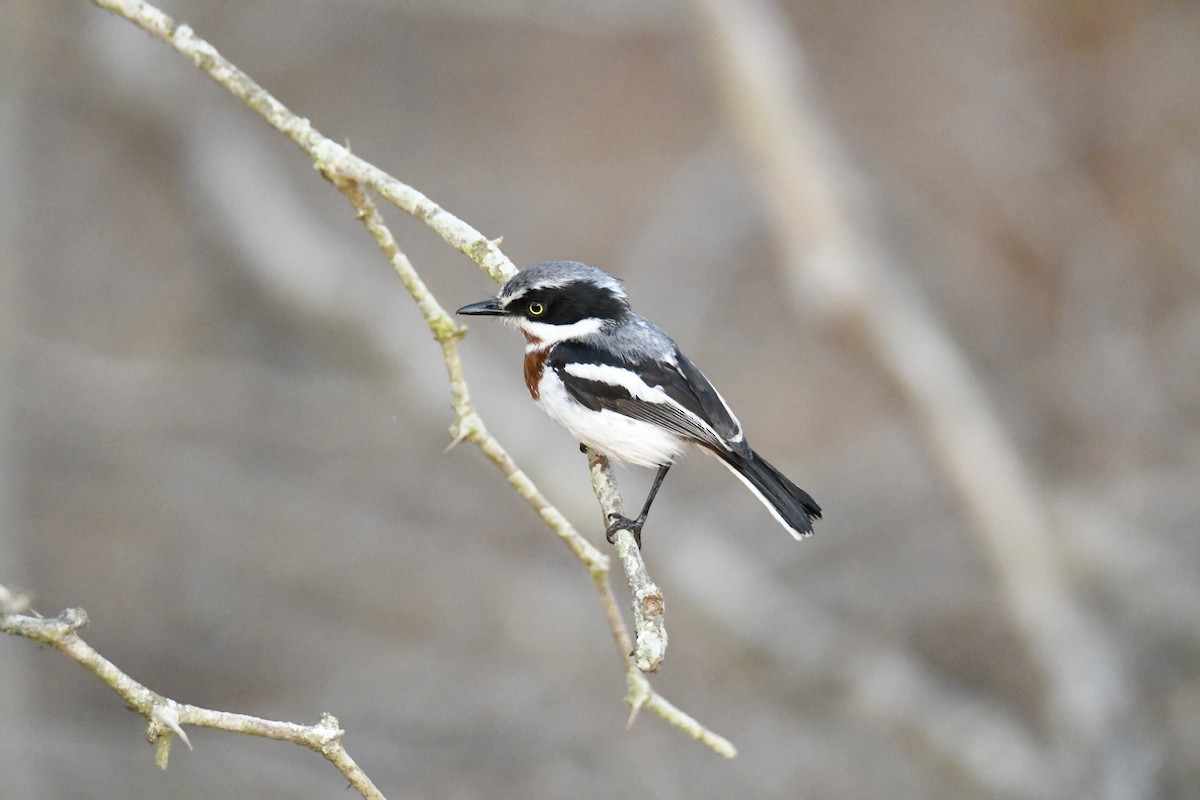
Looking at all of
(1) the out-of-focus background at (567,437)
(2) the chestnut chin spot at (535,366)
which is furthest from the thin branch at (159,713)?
(1) the out-of-focus background at (567,437)

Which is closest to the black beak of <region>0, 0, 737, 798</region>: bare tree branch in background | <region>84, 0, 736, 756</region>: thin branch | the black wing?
the black wing

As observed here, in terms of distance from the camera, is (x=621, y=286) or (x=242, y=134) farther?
(x=242, y=134)

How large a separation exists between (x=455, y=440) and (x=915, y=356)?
17.3ft

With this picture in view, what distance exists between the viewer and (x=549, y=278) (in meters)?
4.36

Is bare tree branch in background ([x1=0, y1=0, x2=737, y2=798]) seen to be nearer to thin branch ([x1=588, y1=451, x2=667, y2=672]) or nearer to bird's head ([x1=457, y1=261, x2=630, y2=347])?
thin branch ([x1=588, y1=451, x2=667, y2=672])

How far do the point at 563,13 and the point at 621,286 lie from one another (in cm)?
491

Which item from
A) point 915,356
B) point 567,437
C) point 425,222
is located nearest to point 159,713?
point 425,222

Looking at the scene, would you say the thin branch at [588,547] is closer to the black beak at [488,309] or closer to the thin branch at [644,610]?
the thin branch at [644,610]

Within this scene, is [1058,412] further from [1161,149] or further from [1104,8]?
[1104,8]

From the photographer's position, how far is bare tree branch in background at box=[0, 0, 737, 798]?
2496mm

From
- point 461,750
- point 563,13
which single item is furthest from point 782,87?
point 461,750

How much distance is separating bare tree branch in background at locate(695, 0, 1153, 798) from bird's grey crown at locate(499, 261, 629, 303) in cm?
347

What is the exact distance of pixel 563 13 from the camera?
29.6 feet

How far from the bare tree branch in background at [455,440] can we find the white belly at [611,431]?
0.42m
